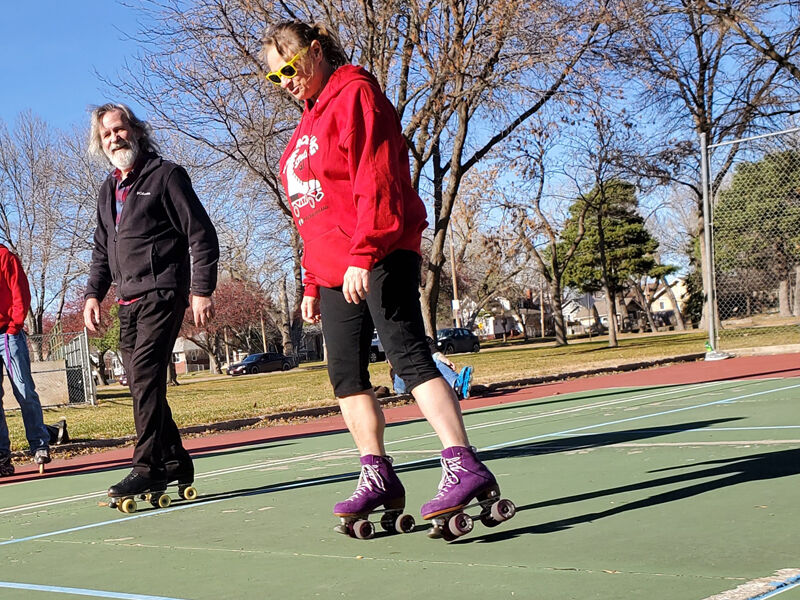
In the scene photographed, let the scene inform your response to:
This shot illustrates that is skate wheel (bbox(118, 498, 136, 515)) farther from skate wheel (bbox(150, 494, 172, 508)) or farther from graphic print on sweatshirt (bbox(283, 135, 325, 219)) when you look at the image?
graphic print on sweatshirt (bbox(283, 135, 325, 219))

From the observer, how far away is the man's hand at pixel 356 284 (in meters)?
3.87

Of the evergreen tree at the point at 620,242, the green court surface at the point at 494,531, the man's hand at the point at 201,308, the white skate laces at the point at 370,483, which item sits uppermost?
the evergreen tree at the point at 620,242

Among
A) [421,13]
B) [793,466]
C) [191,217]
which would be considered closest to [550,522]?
[793,466]

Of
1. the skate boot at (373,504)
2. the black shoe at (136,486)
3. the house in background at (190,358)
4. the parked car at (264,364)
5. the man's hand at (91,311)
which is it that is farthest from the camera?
the house in background at (190,358)

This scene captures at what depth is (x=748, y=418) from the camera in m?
7.29

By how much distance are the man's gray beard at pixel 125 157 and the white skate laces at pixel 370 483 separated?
2.76 meters

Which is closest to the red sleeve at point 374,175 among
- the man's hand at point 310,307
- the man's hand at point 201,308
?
the man's hand at point 310,307

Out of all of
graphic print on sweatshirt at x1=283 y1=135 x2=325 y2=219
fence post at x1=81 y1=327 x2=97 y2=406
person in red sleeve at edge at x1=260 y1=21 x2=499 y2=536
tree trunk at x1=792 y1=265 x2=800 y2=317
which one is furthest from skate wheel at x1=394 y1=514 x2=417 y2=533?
fence post at x1=81 y1=327 x2=97 y2=406

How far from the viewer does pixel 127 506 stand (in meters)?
5.42

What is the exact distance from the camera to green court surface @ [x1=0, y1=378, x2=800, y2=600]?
3.00m

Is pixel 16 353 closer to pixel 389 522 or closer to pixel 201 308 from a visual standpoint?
pixel 201 308

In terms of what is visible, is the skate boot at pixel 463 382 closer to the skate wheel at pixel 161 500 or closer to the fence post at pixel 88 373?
the skate wheel at pixel 161 500

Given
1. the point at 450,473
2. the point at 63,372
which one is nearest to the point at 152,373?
the point at 450,473

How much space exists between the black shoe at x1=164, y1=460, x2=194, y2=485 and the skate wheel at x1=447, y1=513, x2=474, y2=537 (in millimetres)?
2520
